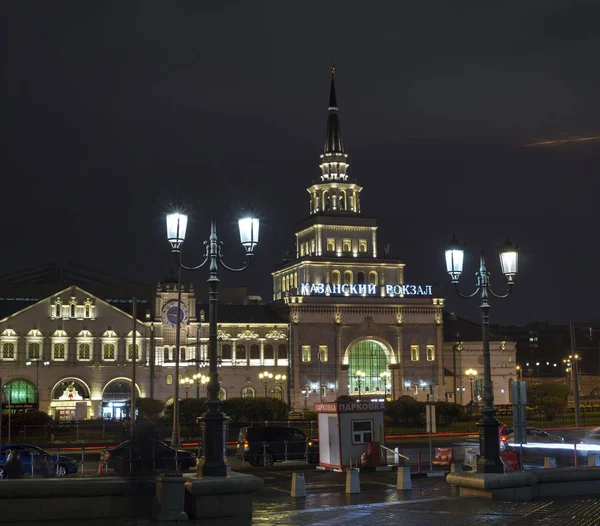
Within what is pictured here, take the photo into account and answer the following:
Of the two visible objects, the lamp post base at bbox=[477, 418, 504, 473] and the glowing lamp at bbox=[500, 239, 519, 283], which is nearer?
the lamp post base at bbox=[477, 418, 504, 473]

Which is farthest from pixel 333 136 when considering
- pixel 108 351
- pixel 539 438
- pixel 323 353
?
pixel 539 438

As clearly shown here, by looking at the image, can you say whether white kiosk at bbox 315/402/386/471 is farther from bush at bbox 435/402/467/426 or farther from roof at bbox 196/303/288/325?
roof at bbox 196/303/288/325

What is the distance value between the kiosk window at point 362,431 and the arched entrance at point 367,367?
68.0 meters

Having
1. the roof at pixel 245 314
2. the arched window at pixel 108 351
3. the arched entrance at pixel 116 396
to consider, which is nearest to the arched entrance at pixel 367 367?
the roof at pixel 245 314

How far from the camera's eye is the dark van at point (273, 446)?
1686 inches

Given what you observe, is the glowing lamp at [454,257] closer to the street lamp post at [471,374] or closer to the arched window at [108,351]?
the arched window at [108,351]

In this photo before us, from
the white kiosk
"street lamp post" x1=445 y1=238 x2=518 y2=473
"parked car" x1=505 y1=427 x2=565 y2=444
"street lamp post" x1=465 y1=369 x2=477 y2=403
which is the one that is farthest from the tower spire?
"street lamp post" x1=445 y1=238 x2=518 y2=473

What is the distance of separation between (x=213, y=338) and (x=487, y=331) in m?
9.58

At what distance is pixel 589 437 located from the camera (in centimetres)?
4456

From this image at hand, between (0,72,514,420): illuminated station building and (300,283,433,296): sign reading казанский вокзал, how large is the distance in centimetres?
14

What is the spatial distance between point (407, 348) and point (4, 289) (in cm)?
5303

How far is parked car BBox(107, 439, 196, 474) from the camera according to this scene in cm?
2769

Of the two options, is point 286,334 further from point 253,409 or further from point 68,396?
point 253,409

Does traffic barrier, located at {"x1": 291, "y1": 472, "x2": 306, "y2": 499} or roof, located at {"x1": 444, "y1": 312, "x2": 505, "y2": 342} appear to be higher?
roof, located at {"x1": 444, "y1": 312, "x2": 505, "y2": 342}
